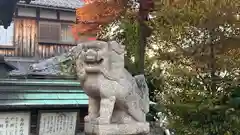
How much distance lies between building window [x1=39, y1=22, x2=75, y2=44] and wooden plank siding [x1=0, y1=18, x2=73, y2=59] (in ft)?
0.74

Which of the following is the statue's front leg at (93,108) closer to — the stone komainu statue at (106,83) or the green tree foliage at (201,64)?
the stone komainu statue at (106,83)

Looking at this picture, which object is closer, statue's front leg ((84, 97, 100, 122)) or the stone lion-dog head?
the stone lion-dog head

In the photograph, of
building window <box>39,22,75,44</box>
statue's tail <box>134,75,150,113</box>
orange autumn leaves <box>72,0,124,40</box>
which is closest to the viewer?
statue's tail <box>134,75,150,113</box>

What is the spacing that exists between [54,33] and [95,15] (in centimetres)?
619

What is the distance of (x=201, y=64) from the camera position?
7621mm

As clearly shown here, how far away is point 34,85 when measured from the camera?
5.59m

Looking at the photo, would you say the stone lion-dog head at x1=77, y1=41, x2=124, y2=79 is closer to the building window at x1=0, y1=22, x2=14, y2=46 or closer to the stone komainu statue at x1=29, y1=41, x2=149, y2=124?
the stone komainu statue at x1=29, y1=41, x2=149, y2=124

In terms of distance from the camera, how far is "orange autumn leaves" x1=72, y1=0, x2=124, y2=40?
379 inches

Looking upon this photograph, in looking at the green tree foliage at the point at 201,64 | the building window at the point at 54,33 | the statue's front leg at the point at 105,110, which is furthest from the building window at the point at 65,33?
the statue's front leg at the point at 105,110

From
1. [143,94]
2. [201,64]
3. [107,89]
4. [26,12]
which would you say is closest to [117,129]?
[107,89]

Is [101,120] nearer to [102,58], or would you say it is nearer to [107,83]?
[107,83]

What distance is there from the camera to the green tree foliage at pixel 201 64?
7.15 m

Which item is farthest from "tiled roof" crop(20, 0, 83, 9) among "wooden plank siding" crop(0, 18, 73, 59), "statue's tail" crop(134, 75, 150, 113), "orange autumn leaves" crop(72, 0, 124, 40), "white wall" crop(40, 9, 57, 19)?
"statue's tail" crop(134, 75, 150, 113)

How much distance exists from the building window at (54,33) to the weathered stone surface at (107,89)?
10988 millimetres
